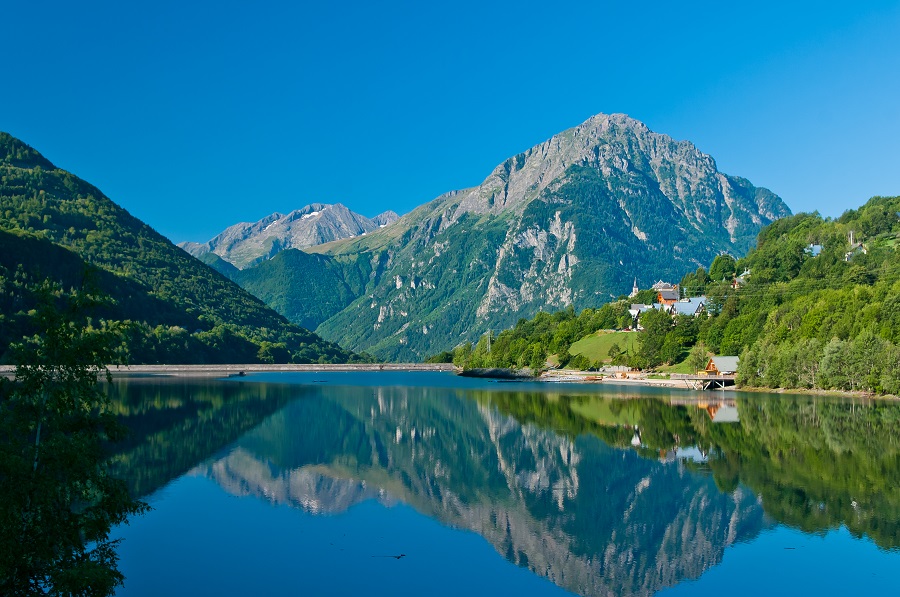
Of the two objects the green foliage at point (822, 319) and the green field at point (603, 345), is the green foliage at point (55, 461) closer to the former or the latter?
the green foliage at point (822, 319)

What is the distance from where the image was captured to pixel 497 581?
3000 cm

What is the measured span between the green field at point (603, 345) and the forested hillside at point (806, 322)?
286cm

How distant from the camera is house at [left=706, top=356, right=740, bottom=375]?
13862 cm

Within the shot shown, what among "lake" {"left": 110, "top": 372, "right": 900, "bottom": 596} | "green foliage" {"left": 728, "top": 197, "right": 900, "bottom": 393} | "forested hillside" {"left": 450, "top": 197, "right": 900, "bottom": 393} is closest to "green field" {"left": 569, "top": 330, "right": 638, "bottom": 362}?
"forested hillside" {"left": 450, "top": 197, "right": 900, "bottom": 393}

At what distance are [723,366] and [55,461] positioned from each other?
132022mm

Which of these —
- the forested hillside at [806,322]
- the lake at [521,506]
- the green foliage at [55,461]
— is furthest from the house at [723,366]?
the green foliage at [55,461]

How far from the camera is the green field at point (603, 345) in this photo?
18274 centimetres

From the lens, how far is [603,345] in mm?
190625

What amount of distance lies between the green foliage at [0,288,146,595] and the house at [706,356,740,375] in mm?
129048

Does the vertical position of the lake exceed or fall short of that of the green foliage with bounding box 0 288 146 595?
it falls short

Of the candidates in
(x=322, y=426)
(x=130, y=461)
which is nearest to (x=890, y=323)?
(x=322, y=426)

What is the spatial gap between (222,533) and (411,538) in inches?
324

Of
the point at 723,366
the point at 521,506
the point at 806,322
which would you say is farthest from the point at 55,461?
the point at 723,366

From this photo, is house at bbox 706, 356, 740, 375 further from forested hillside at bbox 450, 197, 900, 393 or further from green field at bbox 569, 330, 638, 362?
green field at bbox 569, 330, 638, 362
